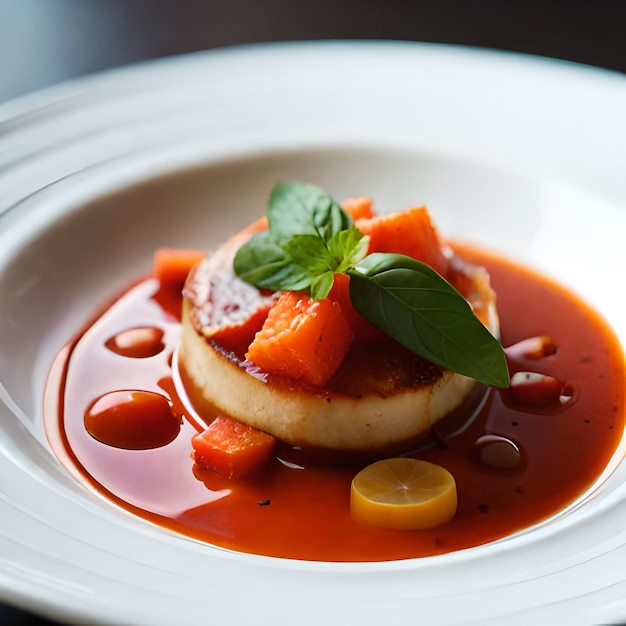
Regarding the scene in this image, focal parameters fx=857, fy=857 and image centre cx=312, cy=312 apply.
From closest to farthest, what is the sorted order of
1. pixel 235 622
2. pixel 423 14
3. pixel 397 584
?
pixel 235 622 < pixel 397 584 < pixel 423 14

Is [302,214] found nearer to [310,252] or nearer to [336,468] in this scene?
[310,252]

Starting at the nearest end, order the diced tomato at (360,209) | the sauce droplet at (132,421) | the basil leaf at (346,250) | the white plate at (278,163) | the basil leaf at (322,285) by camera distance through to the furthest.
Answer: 1. the basil leaf at (322,285)
2. the basil leaf at (346,250)
3. the sauce droplet at (132,421)
4. the diced tomato at (360,209)
5. the white plate at (278,163)

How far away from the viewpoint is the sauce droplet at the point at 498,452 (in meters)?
2.75

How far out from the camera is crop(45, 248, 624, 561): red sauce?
8.16 feet

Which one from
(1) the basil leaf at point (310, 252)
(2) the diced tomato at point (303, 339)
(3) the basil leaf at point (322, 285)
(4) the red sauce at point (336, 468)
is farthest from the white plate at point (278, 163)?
(1) the basil leaf at point (310, 252)

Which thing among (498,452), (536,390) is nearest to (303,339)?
(498,452)

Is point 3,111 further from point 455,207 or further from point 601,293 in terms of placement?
point 601,293

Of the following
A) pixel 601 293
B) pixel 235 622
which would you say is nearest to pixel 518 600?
pixel 235 622

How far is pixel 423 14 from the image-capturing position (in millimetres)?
5148

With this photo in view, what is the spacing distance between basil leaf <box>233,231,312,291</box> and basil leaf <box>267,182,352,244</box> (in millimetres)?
53

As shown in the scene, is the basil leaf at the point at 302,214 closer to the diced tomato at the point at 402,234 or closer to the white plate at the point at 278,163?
the diced tomato at the point at 402,234

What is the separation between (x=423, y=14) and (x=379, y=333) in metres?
3.01

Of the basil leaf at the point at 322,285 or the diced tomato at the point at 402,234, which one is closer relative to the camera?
the basil leaf at the point at 322,285

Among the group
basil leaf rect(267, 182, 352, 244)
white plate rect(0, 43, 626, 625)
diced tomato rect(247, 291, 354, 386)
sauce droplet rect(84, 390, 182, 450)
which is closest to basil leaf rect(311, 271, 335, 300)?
diced tomato rect(247, 291, 354, 386)
